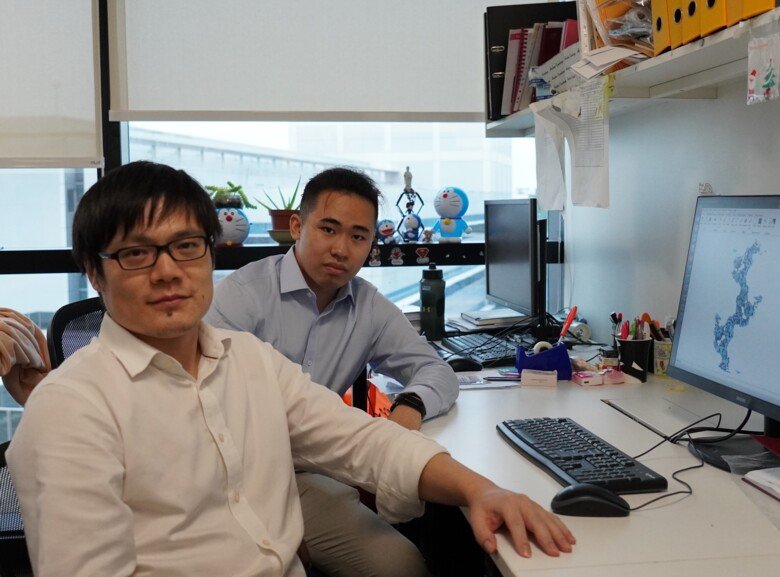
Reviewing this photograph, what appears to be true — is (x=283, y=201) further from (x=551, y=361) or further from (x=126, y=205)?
(x=126, y=205)

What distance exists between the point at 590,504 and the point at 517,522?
0.46 feet

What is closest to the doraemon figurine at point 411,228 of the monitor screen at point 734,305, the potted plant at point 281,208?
the potted plant at point 281,208

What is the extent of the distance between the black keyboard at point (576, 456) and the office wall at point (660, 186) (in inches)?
29.4

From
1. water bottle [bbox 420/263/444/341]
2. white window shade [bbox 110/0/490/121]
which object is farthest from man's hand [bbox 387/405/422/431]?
white window shade [bbox 110/0/490/121]

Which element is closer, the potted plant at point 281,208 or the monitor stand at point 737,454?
the monitor stand at point 737,454

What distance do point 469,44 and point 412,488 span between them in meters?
2.36

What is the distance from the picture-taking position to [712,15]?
59.2 inches

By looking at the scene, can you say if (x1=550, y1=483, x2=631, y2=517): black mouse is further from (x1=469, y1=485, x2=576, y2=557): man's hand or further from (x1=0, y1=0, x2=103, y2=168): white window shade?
(x1=0, y1=0, x2=103, y2=168): white window shade

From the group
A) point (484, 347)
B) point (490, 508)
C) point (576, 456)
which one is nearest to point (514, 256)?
point (484, 347)

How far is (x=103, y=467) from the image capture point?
1.09 metres

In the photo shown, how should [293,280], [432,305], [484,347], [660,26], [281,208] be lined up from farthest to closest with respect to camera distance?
[281,208]
[432,305]
[484,347]
[293,280]
[660,26]

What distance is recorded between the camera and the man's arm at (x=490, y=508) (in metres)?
1.15

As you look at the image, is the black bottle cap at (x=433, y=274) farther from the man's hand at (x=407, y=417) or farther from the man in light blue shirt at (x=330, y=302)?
the man's hand at (x=407, y=417)

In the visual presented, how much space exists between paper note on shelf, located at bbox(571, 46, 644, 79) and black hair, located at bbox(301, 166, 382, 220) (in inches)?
23.5
